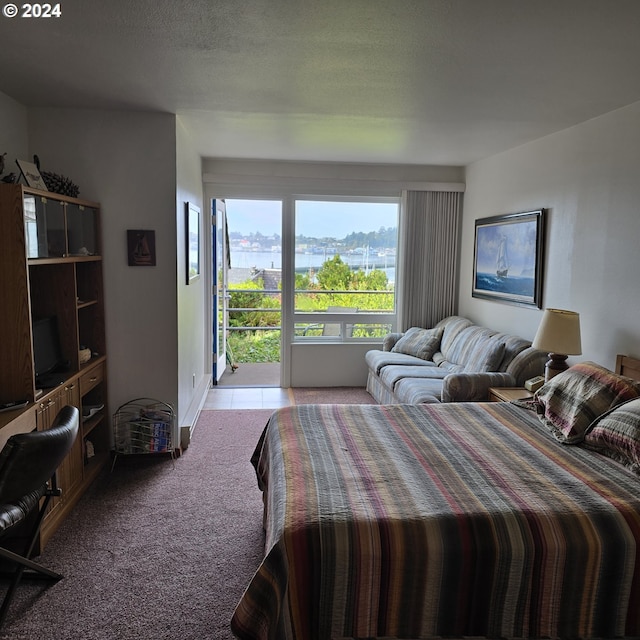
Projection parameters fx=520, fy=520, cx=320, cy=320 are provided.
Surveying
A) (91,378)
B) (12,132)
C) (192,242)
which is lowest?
(91,378)

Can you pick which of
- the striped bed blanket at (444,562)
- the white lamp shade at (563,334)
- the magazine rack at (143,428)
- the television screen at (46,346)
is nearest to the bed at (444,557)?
the striped bed blanket at (444,562)

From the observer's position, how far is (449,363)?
504 centimetres

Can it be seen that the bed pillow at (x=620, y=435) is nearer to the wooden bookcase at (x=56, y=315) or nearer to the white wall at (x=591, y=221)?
the white wall at (x=591, y=221)

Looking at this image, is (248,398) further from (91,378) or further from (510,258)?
(510,258)

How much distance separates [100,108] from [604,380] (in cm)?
362

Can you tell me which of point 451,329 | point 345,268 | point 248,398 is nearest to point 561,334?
point 451,329

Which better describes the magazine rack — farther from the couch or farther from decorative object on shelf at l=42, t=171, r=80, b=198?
the couch

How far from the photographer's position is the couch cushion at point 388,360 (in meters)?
5.21

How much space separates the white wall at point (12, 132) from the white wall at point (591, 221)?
3823 millimetres

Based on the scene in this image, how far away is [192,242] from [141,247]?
87cm

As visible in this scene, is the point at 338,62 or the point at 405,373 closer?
the point at 338,62

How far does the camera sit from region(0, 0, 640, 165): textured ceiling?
206 cm

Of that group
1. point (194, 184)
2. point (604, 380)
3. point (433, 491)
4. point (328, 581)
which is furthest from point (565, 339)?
point (194, 184)

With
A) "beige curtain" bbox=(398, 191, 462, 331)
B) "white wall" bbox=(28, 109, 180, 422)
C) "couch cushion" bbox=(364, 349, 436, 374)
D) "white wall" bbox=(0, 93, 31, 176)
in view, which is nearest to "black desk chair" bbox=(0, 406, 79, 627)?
"white wall" bbox=(28, 109, 180, 422)
